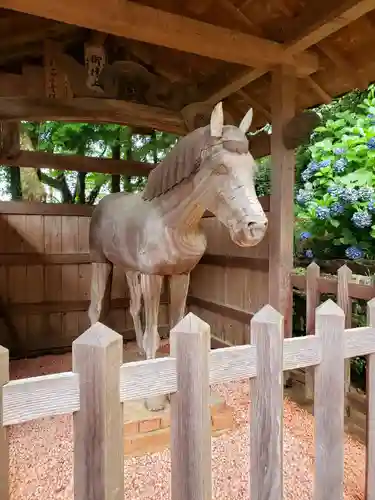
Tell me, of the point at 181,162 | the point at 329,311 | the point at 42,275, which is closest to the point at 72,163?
the point at 42,275

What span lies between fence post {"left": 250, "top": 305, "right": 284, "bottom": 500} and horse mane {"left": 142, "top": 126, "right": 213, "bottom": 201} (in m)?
0.82

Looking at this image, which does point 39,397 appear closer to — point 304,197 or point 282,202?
point 282,202

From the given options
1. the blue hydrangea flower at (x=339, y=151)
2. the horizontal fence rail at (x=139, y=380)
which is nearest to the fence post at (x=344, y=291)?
the horizontal fence rail at (x=139, y=380)

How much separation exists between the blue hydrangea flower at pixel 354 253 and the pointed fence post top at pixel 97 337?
6.66 ft

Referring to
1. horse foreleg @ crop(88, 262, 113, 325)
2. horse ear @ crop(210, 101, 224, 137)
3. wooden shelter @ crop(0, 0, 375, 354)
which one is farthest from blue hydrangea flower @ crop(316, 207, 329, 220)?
horse foreleg @ crop(88, 262, 113, 325)

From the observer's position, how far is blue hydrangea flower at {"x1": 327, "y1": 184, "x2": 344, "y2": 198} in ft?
7.86

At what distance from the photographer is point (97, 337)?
30.5 inches

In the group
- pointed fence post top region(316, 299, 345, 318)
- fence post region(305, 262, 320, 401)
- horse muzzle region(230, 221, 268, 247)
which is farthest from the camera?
fence post region(305, 262, 320, 401)

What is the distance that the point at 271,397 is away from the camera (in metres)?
0.97

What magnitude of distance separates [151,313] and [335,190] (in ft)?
4.43

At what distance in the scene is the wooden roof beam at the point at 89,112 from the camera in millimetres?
2340

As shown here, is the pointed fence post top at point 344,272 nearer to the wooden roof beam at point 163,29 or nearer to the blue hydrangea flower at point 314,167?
the blue hydrangea flower at point 314,167

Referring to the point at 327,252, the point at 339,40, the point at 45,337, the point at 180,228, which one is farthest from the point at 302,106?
the point at 45,337

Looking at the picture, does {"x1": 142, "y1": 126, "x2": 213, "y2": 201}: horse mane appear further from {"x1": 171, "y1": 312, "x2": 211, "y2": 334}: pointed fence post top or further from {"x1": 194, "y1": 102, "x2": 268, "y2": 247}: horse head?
{"x1": 171, "y1": 312, "x2": 211, "y2": 334}: pointed fence post top
